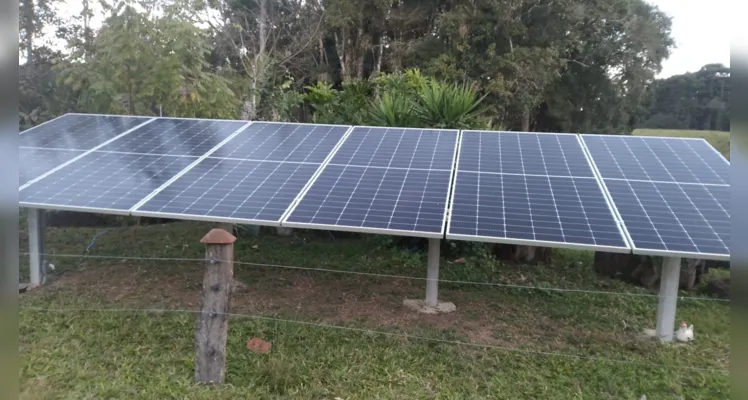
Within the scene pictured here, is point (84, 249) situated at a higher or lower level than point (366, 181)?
lower

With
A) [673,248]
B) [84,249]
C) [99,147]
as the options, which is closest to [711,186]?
[673,248]

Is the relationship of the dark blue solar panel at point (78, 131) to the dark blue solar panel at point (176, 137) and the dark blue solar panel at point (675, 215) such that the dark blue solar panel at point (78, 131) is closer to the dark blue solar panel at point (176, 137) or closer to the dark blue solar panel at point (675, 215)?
the dark blue solar panel at point (176, 137)

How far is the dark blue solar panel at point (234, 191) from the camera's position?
5.67 metres

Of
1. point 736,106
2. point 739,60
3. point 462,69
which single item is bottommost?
point 736,106

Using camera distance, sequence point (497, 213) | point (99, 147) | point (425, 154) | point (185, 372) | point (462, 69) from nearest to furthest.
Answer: point (185, 372) → point (497, 213) → point (425, 154) → point (99, 147) → point (462, 69)

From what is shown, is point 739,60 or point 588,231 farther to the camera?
point 588,231

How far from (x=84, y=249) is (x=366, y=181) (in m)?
5.30

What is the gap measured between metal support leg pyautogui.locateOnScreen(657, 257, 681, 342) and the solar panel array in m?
0.48

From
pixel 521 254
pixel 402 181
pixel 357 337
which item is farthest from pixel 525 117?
pixel 357 337

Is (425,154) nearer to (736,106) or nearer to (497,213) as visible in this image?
(497,213)

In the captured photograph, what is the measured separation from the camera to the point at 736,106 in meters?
1.87

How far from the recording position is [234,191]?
610 centimetres

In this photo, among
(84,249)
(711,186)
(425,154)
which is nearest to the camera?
(711,186)

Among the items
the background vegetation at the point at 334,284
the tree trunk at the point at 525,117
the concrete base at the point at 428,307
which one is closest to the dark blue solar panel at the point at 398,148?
the background vegetation at the point at 334,284
